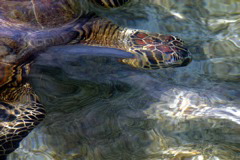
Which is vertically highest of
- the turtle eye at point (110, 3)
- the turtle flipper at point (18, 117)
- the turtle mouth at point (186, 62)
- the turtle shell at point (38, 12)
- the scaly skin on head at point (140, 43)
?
the turtle eye at point (110, 3)

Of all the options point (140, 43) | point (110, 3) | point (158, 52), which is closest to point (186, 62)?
point (158, 52)

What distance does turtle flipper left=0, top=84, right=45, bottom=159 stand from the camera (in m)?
2.18

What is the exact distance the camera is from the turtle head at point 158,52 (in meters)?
2.71

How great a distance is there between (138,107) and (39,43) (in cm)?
110

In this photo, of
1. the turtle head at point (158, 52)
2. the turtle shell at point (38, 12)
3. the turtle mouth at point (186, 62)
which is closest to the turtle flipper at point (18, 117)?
the turtle shell at point (38, 12)

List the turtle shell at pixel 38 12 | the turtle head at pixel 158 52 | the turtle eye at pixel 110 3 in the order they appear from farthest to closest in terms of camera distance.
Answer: the turtle eye at pixel 110 3
the turtle head at pixel 158 52
the turtle shell at pixel 38 12

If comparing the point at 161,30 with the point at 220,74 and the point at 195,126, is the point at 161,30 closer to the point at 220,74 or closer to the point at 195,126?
the point at 220,74

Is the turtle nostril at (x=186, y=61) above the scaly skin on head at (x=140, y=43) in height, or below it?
below

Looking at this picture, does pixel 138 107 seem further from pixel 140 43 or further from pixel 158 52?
pixel 140 43

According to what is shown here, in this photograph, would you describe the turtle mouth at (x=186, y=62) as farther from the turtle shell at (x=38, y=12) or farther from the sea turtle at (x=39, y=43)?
the turtle shell at (x=38, y=12)

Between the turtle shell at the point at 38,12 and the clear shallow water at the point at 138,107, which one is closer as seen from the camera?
the clear shallow water at the point at 138,107

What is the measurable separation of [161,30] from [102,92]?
125 cm

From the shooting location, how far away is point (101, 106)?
2.38 metres

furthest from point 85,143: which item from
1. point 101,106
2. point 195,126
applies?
point 195,126
